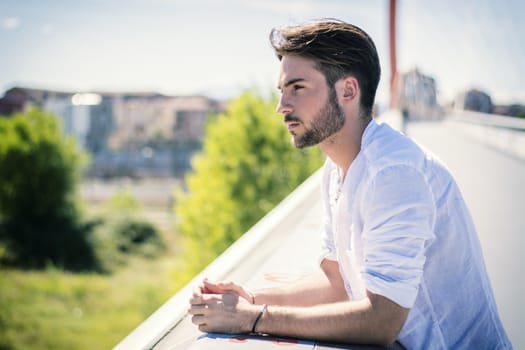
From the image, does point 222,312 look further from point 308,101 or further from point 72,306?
point 72,306

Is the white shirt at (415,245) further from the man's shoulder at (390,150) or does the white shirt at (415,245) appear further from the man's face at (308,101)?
the man's face at (308,101)

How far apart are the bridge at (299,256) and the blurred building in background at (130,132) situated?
62.4 metres

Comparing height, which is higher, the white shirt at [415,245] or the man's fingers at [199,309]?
the white shirt at [415,245]

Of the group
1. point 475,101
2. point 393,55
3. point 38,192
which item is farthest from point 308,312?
point 38,192

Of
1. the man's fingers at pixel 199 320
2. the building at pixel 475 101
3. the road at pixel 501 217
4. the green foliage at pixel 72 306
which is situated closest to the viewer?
the man's fingers at pixel 199 320

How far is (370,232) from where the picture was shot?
56.3 inches

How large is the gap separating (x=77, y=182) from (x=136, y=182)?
27.5 metres

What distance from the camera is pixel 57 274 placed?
1438 inches

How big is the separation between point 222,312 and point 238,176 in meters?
20.7

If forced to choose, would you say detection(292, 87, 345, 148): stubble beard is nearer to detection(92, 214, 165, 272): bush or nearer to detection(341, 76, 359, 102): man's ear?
detection(341, 76, 359, 102): man's ear

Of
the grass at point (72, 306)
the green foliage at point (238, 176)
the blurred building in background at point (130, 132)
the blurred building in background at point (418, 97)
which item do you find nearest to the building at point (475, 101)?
the blurred building in background at point (418, 97)

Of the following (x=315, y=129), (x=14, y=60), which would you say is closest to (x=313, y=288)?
(x=315, y=129)

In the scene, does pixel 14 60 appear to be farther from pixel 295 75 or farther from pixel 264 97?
pixel 295 75

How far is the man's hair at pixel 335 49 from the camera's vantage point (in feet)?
5.22
